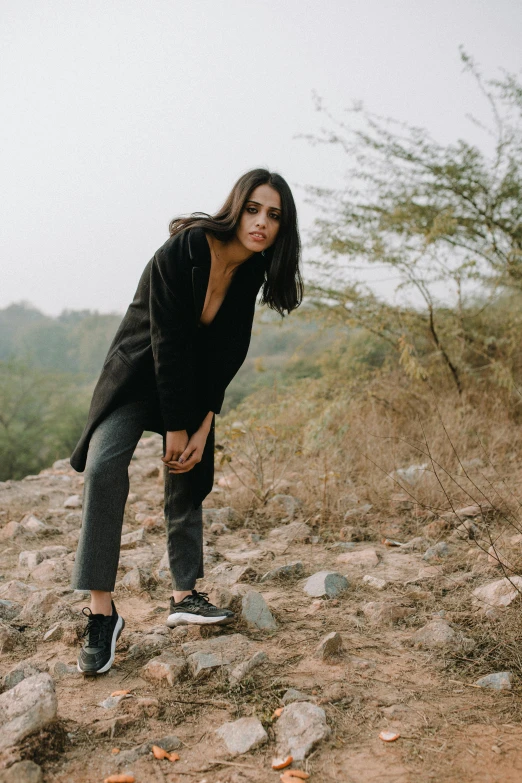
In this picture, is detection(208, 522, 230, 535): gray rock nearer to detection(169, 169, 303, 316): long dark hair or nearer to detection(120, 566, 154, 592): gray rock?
detection(120, 566, 154, 592): gray rock

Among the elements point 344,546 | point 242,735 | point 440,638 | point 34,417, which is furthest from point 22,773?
point 34,417

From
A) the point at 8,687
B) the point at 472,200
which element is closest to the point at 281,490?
the point at 8,687

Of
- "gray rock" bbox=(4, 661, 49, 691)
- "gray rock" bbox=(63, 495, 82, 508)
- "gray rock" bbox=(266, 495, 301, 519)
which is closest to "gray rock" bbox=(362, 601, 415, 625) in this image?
"gray rock" bbox=(4, 661, 49, 691)

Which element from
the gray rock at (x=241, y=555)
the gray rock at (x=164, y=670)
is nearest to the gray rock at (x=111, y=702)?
the gray rock at (x=164, y=670)

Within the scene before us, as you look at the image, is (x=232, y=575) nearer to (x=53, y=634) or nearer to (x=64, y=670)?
(x=53, y=634)

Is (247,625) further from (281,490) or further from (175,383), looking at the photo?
(281,490)

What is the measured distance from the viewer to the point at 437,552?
298 centimetres

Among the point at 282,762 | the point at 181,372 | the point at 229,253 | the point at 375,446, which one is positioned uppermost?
the point at 229,253

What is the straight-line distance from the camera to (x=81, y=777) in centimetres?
142

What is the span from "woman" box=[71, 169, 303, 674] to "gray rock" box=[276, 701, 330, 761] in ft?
2.11

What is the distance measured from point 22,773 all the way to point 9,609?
1.20 metres

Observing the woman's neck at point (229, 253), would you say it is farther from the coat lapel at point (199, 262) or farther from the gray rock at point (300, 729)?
the gray rock at point (300, 729)

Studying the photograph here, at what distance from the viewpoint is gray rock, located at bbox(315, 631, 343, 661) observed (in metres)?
1.98

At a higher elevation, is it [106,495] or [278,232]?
[278,232]
